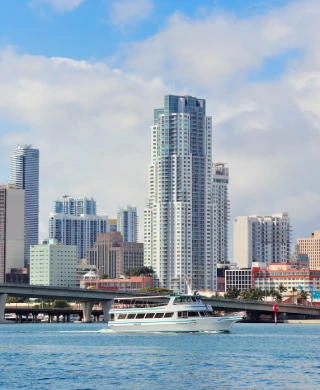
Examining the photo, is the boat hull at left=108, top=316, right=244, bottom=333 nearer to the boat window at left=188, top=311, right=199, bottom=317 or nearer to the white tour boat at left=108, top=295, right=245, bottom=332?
the white tour boat at left=108, top=295, right=245, bottom=332

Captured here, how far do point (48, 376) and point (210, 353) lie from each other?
1208 inches

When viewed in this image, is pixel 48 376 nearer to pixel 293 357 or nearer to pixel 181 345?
pixel 293 357

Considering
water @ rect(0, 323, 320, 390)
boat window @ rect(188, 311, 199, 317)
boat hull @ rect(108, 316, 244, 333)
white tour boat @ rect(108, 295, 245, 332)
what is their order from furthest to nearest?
boat window @ rect(188, 311, 199, 317) → boat hull @ rect(108, 316, 244, 333) → white tour boat @ rect(108, 295, 245, 332) → water @ rect(0, 323, 320, 390)

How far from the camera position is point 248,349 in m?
130

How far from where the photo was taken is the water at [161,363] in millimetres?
88125

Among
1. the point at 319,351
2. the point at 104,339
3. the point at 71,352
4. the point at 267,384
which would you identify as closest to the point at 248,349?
the point at 319,351

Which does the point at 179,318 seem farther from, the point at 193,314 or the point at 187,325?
the point at 193,314

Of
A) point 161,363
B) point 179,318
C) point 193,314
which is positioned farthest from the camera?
point 193,314

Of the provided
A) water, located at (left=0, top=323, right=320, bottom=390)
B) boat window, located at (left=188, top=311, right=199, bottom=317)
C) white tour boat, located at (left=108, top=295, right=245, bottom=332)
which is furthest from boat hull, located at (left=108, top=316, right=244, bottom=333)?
water, located at (left=0, top=323, right=320, bottom=390)

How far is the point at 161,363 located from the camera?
350 feet

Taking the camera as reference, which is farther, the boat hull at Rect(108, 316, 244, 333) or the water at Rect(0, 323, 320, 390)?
the boat hull at Rect(108, 316, 244, 333)

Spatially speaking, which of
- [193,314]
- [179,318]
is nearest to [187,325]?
[179,318]

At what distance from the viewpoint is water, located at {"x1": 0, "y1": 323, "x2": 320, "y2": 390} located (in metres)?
88.1

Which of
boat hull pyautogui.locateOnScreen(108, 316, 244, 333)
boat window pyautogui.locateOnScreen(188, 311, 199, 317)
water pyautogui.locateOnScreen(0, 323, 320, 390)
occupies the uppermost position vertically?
boat window pyautogui.locateOnScreen(188, 311, 199, 317)
